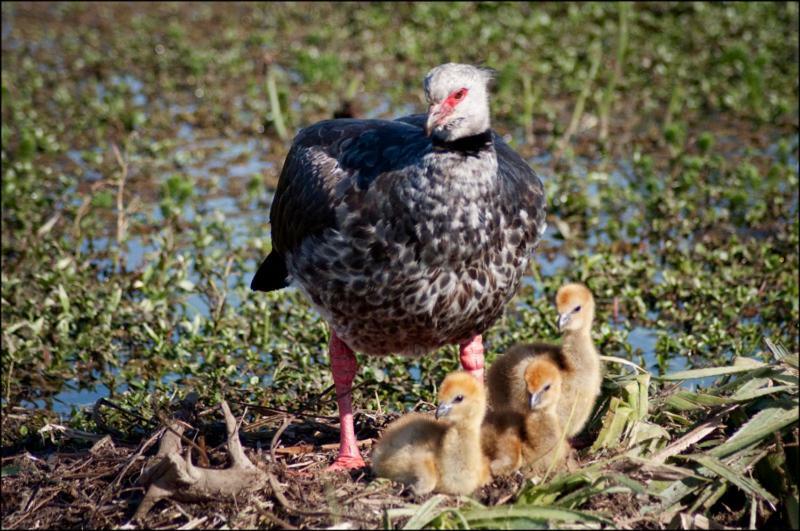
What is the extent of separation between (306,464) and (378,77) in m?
6.59

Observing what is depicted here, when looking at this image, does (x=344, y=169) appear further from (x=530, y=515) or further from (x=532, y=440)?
(x=530, y=515)

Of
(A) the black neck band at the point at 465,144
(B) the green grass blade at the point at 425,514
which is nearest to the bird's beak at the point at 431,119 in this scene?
(A) the black neck band at the point at 465,144

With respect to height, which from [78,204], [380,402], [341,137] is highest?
[341,137]

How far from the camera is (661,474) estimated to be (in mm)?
4176

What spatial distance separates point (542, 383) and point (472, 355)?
0.89 meters

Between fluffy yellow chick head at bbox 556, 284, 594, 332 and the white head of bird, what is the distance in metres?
0.64

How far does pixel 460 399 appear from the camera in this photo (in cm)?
401

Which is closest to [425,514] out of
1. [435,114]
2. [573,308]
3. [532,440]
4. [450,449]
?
[450,449]

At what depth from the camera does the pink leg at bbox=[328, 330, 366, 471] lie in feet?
15.2

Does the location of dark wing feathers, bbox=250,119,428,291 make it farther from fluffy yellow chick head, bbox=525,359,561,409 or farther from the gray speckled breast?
fluffy yellow chick head, bbox=525,359,561,409

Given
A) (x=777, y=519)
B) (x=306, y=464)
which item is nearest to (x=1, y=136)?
(x=306, y=464)

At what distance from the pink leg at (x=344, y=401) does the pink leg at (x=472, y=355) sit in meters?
0.45

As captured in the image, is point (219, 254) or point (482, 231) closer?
point (482, 231)

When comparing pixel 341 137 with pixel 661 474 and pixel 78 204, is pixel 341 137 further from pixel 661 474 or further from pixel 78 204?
pixel 78 204
